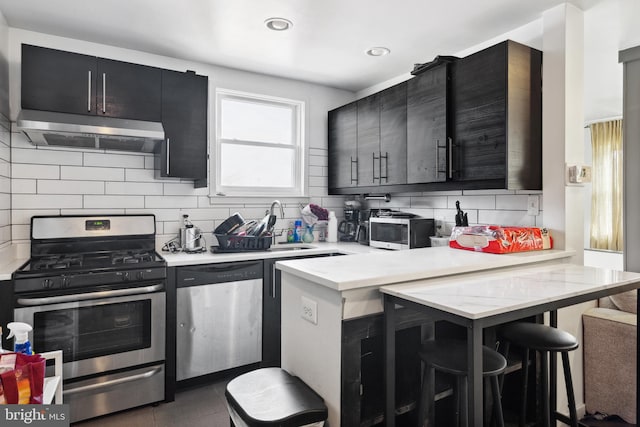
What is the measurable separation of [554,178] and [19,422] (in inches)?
106

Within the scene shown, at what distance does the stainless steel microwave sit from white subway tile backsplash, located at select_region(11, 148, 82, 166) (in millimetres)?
2378

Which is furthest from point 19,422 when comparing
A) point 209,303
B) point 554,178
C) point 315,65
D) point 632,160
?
point 632,160

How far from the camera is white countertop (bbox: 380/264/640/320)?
4.36 ft

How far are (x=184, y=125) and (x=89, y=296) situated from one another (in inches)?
53.2

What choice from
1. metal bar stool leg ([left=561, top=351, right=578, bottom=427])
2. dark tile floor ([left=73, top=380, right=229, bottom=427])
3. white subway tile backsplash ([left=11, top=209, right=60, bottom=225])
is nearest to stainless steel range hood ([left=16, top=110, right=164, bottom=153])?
→ white subway tile backsplash ([left=11, top=209, right=60, bottom=225])

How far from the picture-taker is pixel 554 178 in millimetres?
2332

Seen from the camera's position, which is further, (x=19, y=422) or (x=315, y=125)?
(x=315, y=125)

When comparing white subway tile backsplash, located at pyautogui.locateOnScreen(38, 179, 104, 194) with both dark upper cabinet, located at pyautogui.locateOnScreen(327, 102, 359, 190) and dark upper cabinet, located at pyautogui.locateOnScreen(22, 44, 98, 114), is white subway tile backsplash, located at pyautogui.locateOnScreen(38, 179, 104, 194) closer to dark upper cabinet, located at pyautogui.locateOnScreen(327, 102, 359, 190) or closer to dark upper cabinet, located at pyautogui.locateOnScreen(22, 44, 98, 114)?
dark upper cabinet, located at pyautogui.locateOnScreen(22, 44, 98, 114)

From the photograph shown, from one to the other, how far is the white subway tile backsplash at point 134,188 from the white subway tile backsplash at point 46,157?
0.26 m

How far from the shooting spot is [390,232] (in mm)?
3248

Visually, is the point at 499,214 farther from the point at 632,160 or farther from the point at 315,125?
the point at 315,125

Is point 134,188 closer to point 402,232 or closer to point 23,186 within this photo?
point 23,186

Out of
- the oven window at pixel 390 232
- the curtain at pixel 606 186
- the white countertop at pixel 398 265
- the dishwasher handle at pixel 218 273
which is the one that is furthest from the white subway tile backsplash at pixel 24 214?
the curtain at pixel 606 186

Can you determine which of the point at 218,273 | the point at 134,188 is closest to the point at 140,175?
the point at 134,188
